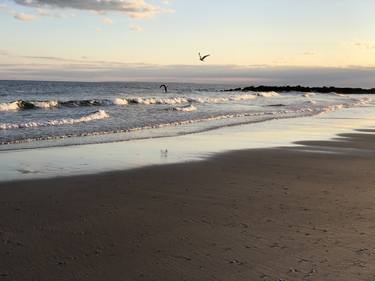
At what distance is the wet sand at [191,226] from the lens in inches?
177

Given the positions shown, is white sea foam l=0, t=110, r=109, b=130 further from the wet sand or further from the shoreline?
the wet sand

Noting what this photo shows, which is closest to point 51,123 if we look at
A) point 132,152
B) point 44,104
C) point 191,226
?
point 132,152

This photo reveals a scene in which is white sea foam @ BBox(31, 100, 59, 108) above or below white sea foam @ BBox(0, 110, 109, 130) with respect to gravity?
below

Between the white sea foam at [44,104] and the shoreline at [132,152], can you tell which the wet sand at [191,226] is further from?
the white sea foam at [44,104]

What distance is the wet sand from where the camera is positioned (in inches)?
177

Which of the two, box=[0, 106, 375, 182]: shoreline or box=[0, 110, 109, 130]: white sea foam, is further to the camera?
box=[0, 110, 109, 130]: white sea foam

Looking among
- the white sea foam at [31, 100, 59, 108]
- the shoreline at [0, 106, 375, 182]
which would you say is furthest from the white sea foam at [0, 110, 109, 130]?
the white sea foam at [31, 100, 59, 108]

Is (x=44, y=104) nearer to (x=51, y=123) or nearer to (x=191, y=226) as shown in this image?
(x=51, y=123)

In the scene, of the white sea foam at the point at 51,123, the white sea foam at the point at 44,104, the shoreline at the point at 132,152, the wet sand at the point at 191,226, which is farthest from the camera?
the white sea foam at the point at 44,104

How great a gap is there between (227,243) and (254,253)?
14.9 inches

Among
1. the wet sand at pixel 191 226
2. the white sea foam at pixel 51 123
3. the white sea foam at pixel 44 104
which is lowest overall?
the white sea foam at pixel 44 104

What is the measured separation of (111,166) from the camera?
33.3 ft

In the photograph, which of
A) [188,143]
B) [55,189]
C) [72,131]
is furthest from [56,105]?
[55,189]

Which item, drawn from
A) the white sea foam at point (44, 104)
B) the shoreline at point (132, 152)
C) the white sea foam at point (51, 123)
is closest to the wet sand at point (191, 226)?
the shoreline at point (132, 152)
